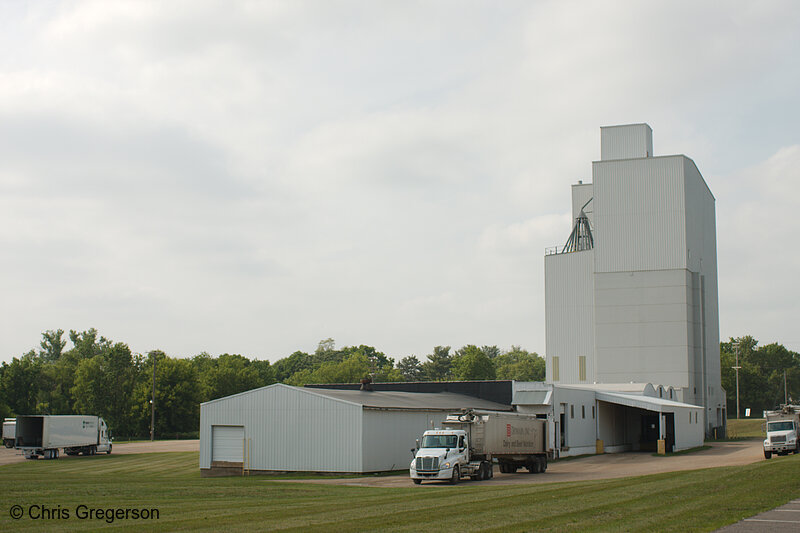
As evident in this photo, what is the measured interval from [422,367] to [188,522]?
169924 mm

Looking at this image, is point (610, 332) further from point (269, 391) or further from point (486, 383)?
point (269, 391)

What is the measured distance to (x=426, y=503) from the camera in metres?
23.3

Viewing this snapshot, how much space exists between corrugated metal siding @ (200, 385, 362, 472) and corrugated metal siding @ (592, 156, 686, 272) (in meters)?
52.1

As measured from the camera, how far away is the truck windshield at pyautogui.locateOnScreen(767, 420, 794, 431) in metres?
48.2

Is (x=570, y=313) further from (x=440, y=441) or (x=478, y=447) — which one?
(x=440, y=441)

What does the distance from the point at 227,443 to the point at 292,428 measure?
426 centimetres

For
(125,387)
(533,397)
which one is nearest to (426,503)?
(533,397)

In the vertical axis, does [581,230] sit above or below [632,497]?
above

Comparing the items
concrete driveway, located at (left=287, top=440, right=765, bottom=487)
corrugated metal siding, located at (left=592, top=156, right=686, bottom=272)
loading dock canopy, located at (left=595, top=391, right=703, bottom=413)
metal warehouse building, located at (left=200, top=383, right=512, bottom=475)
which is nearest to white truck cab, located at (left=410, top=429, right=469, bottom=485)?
concrete driveway, located at (left=287, top=440, right=765, bottom=487)

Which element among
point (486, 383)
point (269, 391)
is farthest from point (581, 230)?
point (269, 391)

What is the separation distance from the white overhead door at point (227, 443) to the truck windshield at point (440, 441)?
42.6 feet

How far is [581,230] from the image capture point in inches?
3782

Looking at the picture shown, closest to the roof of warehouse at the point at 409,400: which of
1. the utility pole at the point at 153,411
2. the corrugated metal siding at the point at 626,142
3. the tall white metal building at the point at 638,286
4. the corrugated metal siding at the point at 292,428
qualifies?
the corrugated metal siding at the point at 292,428

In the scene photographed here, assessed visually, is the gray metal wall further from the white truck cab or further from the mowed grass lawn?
the white truck cab
